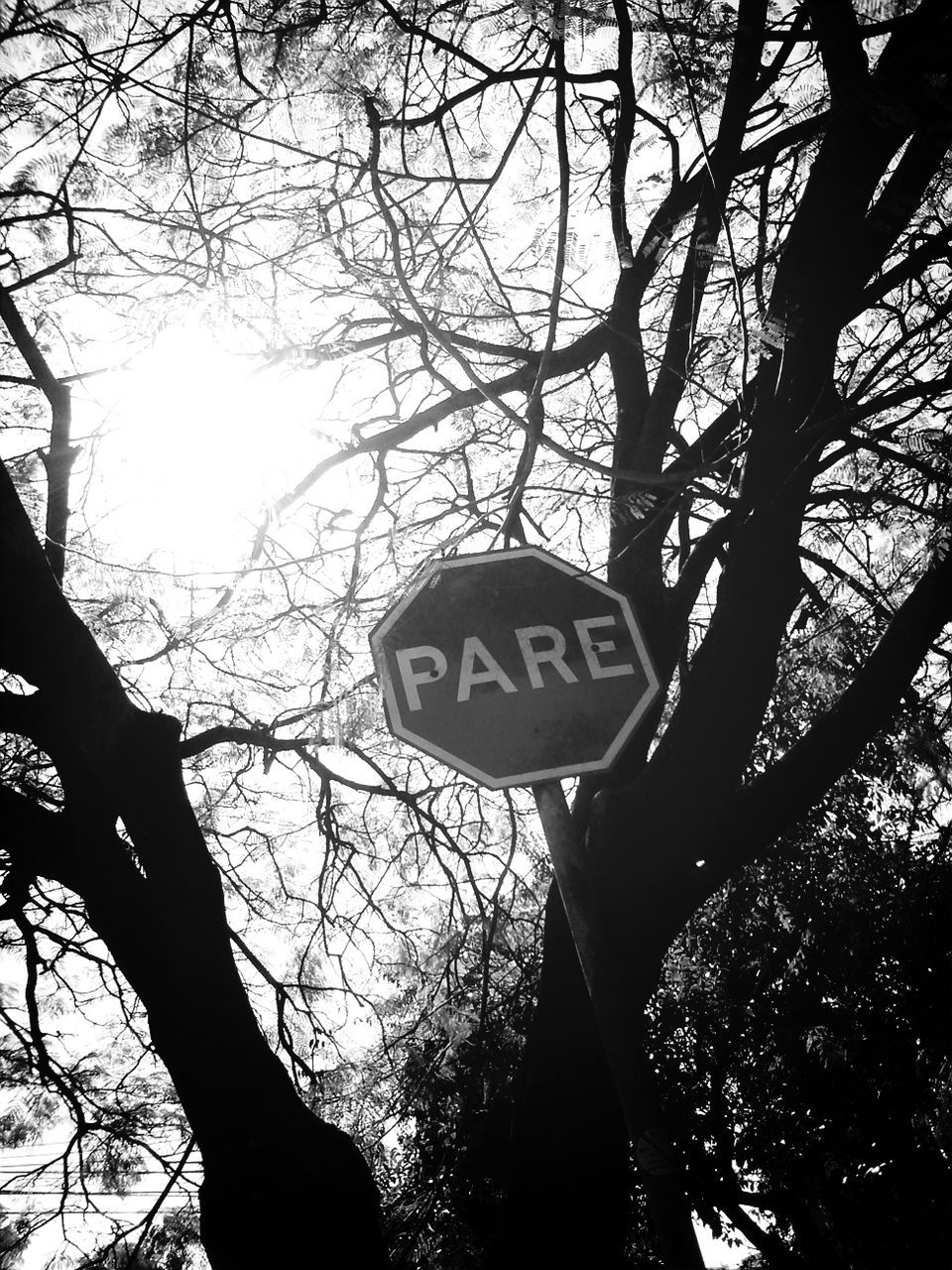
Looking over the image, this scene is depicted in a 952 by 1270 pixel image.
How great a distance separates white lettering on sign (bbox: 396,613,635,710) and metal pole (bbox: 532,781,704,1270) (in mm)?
292

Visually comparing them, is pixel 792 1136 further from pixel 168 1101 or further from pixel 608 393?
pixel 608 393

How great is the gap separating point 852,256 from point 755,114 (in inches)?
45.2

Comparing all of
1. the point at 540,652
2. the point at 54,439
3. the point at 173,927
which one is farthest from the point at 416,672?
the point at 54,439

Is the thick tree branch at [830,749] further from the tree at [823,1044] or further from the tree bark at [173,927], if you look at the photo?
the tree at [823,1044]

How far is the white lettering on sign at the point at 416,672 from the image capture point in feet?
5.71

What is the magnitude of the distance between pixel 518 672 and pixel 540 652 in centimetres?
7

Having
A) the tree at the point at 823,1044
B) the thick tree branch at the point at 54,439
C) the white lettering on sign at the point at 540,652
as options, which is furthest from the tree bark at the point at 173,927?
the tree at the point at 823,1044

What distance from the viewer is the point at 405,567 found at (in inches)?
151

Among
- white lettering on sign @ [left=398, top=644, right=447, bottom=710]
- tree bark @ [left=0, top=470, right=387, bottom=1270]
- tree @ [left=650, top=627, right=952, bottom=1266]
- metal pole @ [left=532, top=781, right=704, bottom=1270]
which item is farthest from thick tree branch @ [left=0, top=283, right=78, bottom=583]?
tree @ [left=650, top=627, right=952, bottom=1266]

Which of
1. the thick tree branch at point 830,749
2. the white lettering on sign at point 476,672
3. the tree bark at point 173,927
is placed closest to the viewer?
the white lettering on sign at point 476,672

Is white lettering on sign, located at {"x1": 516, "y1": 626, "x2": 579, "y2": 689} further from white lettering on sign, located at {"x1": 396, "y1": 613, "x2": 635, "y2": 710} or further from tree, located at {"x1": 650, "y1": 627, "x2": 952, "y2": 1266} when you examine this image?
tree, located at {"x1": 650, "y1": 627, "x2": 952, "y2": 1266}

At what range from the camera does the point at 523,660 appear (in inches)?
67.9

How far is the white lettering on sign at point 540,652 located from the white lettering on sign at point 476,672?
0.05m

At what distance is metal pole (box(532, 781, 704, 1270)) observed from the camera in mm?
1139
